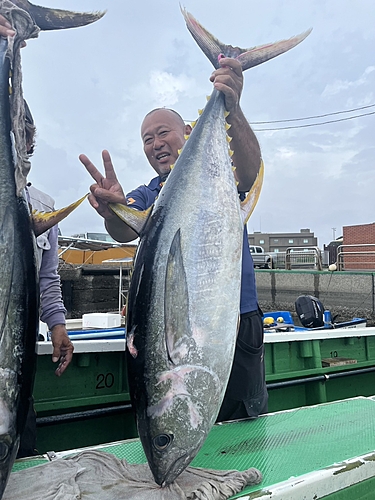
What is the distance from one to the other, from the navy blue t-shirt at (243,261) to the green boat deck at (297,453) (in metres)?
0.57

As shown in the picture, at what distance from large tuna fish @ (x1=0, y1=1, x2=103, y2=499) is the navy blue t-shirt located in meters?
0.66

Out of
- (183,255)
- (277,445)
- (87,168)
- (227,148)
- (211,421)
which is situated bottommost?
(277,445)

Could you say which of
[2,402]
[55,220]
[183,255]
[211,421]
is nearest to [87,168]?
[55,220]

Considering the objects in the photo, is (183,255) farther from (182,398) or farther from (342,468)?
(342,468)

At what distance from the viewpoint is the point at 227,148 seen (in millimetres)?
A: 1799

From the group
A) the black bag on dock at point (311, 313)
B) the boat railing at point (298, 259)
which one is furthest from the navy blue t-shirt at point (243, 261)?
the boat railing at point (298, 259)

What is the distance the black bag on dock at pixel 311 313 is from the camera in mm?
5363

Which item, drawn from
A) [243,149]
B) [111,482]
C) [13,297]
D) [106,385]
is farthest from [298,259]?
[13,297]

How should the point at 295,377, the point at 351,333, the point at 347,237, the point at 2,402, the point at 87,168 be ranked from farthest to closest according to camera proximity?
the point at 347,237, the point at 351,333, the point at 295,377, the point at 87,168, the point at 2,402

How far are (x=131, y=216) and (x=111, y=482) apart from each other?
3.02 feet

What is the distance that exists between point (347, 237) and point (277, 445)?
19639 mm

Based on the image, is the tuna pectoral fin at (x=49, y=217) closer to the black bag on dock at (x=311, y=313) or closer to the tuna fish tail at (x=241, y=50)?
the tuna fish tail at (x=241, y=50)

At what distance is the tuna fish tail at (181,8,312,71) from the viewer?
76.1 inches

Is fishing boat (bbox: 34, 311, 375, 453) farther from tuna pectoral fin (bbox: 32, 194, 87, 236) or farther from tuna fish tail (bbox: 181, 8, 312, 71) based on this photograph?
tuna fish tail (bbox: 181, 8, 312, 71)
